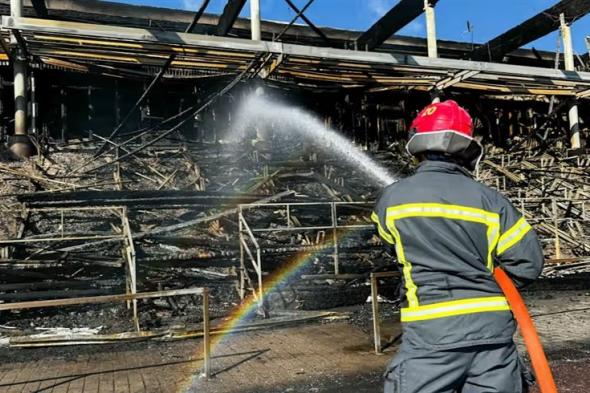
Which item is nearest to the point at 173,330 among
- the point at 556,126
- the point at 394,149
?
the point at 394,149

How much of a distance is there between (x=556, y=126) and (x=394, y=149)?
7.38 metres

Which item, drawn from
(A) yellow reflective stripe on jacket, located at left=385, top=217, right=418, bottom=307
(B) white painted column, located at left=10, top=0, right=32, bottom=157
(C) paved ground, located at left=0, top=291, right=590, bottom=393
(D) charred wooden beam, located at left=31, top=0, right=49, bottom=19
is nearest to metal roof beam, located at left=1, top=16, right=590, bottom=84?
(B) white painted column, located at left=10, top=0, right=32, bottom=157

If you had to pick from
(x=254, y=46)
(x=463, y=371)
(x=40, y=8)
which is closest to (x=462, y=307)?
(x=463, y=371)

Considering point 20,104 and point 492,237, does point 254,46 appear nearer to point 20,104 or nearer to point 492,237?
point 20,104

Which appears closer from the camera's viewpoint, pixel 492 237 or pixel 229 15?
pixel 492 237

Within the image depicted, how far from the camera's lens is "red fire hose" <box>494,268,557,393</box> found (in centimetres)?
216

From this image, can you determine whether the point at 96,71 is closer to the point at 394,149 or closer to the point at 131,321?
the point at 131,321

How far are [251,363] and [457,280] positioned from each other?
3985 millimetres

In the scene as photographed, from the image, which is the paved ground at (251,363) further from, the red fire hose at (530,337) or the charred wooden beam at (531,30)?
the charred wooden beam at (531,30)

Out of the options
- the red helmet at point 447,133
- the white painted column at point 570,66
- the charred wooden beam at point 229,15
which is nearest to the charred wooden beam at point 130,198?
the charred wooden beam at point 229,15

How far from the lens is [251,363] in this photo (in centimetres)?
→ 572

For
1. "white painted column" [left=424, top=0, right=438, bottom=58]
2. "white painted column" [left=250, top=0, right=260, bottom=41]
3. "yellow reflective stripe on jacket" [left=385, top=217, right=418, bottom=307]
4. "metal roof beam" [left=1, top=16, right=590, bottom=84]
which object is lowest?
"yellow reflective stripe on jacket" [left=385, top=217, right=418, bottom=307]

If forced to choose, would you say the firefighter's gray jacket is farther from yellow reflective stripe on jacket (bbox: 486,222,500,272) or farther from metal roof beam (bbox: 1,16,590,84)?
metal roof beam (bbox: 1,16,590,84)

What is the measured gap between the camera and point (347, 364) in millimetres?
5559
